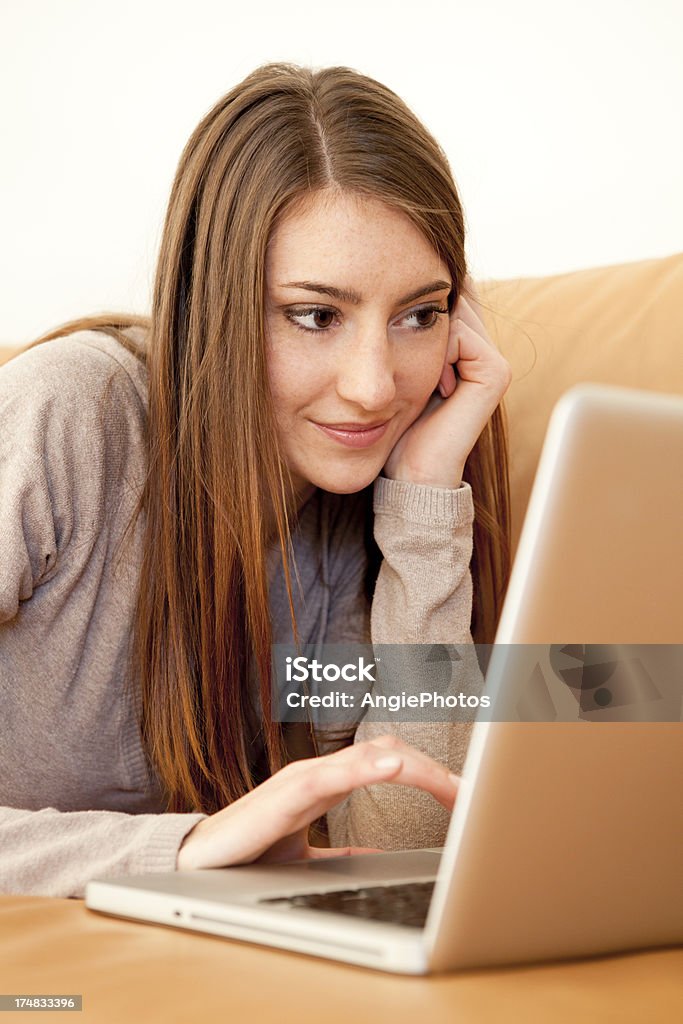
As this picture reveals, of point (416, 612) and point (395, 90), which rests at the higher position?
point (395, 90)

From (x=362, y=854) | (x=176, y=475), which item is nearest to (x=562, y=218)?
(x=176, y=475)

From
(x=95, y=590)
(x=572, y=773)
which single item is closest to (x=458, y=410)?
(x=95, y=590)

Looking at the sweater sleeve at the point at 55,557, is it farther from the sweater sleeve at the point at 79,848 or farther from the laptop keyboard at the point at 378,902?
the laptop keyboard at the point at 378,902

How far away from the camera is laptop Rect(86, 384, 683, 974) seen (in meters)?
0.49

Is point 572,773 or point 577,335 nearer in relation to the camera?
point 572,773

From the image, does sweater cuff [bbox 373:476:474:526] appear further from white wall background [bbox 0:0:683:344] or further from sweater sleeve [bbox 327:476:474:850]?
white wall background [bbox 0:0:683:344]

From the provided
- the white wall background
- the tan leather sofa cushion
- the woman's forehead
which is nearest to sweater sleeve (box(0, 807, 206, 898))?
the woman's forehead

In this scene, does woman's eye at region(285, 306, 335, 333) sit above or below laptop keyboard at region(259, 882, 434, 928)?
above

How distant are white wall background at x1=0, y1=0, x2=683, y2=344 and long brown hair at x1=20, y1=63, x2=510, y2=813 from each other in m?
0.48

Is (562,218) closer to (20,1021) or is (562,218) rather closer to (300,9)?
(300,9)

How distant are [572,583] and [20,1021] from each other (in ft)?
1.04

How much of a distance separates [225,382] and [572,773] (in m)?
0.70

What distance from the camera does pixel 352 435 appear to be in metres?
1.21

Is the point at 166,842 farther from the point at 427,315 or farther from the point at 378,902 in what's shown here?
the point at 427,315
